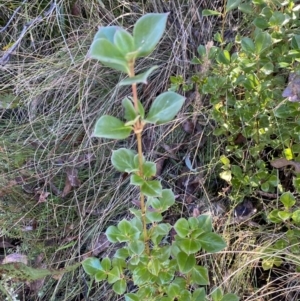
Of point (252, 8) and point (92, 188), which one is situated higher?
point (252, 8)

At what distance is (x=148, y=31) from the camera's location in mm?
512

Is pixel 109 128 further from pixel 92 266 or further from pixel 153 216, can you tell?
pixel 92 266

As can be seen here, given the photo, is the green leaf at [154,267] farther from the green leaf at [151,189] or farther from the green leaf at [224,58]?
the green leaf at [224,58]

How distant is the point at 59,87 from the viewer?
4.77 ft

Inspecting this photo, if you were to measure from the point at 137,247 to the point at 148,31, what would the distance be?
34cm

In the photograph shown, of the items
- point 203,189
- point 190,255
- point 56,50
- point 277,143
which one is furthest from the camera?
point 56,50

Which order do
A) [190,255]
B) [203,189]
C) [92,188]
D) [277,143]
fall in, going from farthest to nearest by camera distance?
[92,188] → [203,189] → [277,143] → [190,255]

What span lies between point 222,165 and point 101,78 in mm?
540

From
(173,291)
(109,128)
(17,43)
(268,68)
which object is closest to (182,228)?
(173,291)

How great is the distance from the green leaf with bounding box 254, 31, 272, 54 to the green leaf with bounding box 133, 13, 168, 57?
46cm

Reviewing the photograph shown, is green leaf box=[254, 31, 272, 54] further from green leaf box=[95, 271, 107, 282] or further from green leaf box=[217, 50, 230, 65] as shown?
green leaf box=[95, 271, 107, 282]

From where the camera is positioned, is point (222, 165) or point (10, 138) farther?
point (10, 138)

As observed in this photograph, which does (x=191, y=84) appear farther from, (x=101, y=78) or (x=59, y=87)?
(x=59, y=87)

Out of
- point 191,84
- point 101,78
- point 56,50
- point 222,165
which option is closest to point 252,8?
point 191,84
